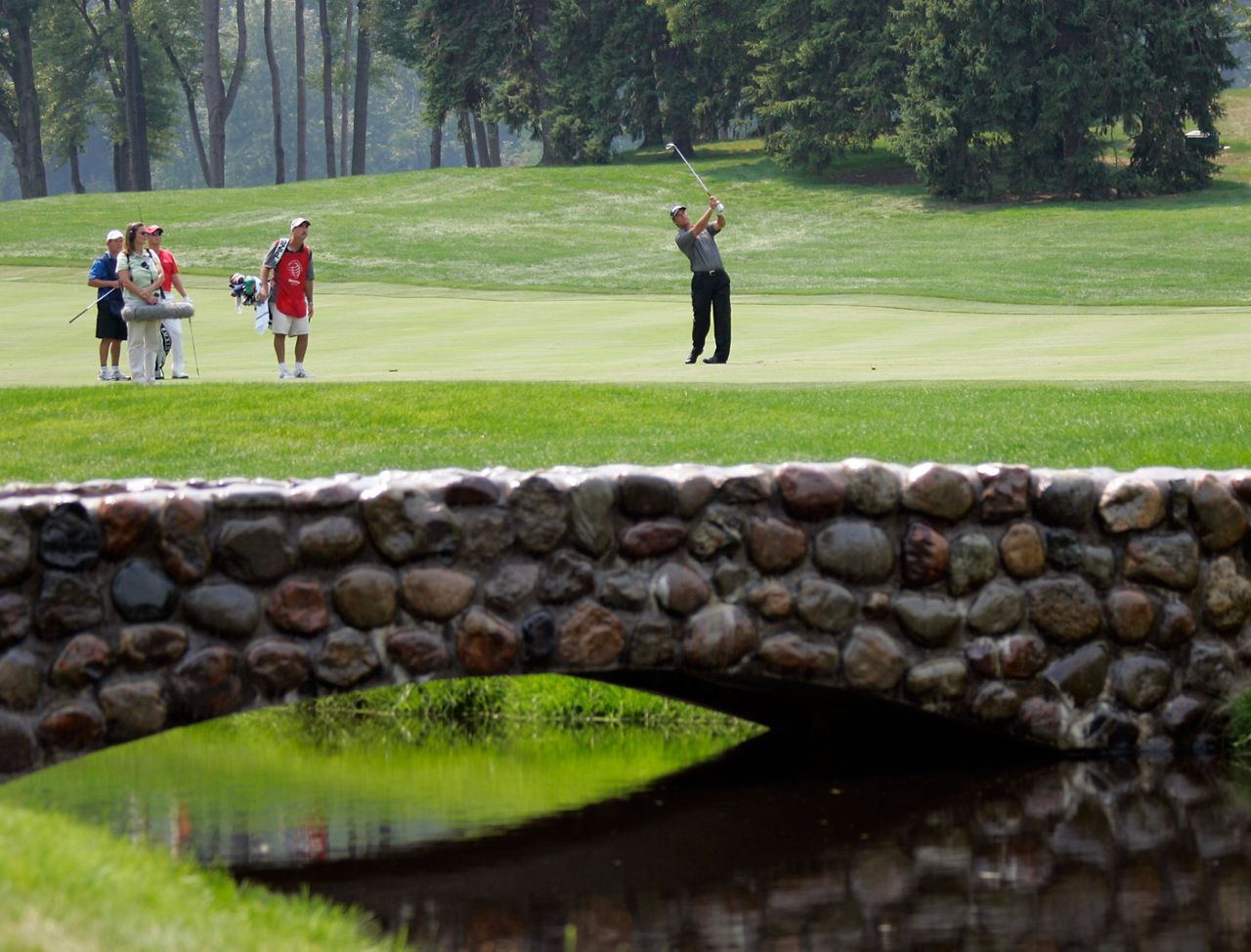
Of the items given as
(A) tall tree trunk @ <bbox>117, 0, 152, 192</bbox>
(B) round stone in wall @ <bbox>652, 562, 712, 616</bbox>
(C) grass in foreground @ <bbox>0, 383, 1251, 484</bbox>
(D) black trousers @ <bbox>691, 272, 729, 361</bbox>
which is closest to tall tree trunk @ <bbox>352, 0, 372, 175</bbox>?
(A) tall tree trunk @ <bbox>117, 0, 152, 192</bbox>

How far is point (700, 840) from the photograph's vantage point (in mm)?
7914

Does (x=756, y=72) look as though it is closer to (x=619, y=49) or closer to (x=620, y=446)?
(x=619, y=49)

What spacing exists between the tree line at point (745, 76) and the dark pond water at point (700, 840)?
4510 centimetres

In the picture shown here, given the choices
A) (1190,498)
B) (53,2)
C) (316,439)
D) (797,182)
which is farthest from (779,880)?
(53,2)

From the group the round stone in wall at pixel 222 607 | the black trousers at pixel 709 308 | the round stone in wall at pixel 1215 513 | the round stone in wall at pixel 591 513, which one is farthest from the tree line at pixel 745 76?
the round stone in wall at pixel 222 607

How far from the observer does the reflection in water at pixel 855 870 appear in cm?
650

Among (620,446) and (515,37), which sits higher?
(515,37)

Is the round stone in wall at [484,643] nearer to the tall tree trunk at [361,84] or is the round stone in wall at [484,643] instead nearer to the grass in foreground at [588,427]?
the grass in foreground at [588,427]

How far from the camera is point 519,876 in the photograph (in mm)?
7352

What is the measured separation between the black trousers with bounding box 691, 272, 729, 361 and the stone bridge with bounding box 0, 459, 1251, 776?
12.2 metres

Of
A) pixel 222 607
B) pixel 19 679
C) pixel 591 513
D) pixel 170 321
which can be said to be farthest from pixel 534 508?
pixel 170 321

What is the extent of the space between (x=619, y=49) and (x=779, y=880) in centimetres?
5796

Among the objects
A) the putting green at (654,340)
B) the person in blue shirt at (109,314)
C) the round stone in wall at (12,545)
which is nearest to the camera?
the round stone in wall at (12,545)

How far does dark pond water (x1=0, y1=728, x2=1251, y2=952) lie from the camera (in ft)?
21.6
